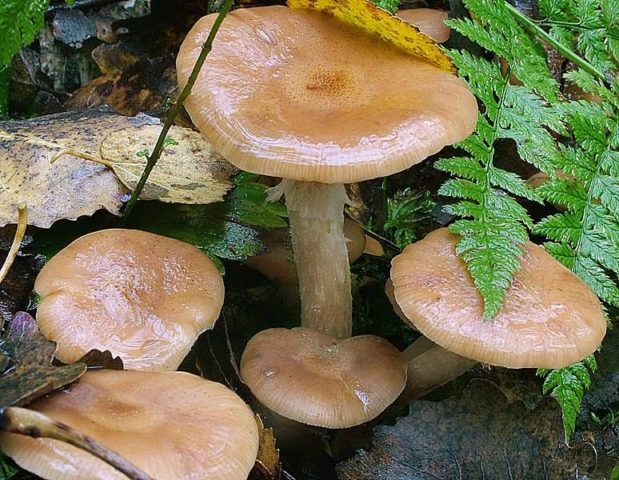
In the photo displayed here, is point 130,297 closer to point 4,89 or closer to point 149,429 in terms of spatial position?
point 149,429

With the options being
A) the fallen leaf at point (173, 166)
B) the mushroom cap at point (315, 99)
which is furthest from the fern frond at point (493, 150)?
the fallen leaf at point (173, 166)

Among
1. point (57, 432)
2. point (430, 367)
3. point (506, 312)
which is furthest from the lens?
point (430, 367)

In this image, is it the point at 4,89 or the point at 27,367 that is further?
the point at 4,89

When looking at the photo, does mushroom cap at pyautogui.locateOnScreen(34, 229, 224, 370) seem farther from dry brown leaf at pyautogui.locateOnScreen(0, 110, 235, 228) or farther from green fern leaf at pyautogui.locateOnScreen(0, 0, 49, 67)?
green fern leaf at pyautogui.locateOnScreen(0, 0, 49, 67)

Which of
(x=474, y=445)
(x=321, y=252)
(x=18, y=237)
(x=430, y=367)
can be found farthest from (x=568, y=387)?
(x=18, y=237)

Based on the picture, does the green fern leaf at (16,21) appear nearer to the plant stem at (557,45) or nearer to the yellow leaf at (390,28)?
the yellow leaf at (390,28)

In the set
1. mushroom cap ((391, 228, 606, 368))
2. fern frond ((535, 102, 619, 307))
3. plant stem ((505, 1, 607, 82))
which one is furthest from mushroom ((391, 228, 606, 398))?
plant stem ((505, 1, 607, 82))

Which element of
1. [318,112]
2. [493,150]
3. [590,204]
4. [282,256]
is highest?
[318,112]
